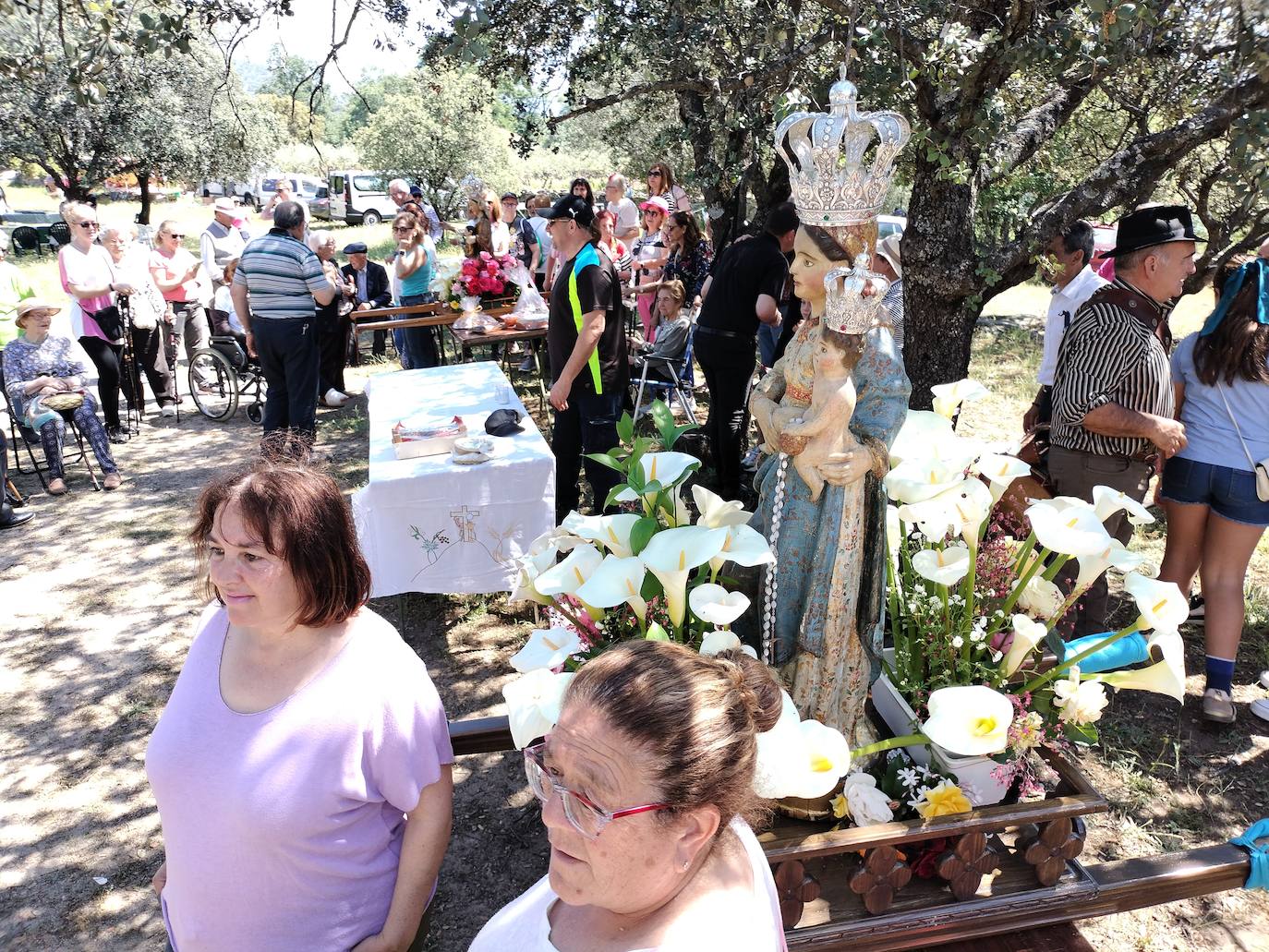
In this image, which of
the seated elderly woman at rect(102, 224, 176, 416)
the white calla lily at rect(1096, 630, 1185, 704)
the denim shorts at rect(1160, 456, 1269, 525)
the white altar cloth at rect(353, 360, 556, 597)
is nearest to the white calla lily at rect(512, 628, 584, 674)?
the white calla lily at rect(1096, 630, 1185, 704)

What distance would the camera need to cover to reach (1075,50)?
3.46 m

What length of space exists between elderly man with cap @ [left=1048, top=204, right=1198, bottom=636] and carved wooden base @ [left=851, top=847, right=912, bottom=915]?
1.63 meters

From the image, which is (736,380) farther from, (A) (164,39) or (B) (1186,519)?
(A) (164,39)

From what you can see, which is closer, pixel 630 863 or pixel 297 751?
pixel 630 863

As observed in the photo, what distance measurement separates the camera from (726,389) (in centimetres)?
529

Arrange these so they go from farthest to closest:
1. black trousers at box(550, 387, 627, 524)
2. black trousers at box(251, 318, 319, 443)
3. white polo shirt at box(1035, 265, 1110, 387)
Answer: black trousers at box(251, 318, 319, 443)
white polo shirt at box(1035, 265, 1110, 387)
black trousers at box(550, 387, 627, 524)

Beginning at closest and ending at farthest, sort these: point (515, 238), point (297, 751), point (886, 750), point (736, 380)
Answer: point (297, 751)
point (886, 750)
point (736, 380)
point (515, 238)

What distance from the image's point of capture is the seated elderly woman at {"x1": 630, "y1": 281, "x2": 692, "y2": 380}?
21.5 feet

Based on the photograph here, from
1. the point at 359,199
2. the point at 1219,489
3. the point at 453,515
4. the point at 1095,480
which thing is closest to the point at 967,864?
the point at 1095,480

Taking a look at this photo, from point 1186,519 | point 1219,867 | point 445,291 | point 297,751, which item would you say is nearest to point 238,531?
point 297,751

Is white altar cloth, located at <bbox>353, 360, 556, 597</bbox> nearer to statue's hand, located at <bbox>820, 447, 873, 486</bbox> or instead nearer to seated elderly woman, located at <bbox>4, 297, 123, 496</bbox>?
statue's hand, located at <bbox>820, 447, 873, 486</bbox>

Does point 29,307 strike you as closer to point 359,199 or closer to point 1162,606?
point 1162,606

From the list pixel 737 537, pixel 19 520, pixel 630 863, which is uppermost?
pixel 737 537

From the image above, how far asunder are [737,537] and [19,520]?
5.92 metres
